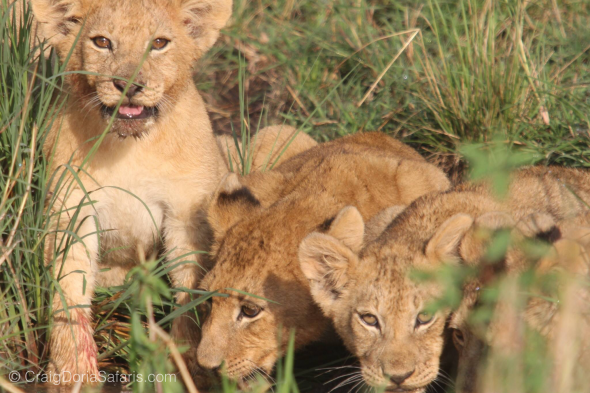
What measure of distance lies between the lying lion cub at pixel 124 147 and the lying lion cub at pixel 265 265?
0.36 metres

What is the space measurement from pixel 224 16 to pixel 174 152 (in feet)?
3.02

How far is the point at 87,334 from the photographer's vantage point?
484 centimetres

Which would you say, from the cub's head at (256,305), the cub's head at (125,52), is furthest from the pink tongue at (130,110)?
the cub's head at (256,305)

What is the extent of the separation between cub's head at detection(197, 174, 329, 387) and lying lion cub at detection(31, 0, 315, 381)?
21.6 inches

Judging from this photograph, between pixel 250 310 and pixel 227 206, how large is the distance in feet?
2.56

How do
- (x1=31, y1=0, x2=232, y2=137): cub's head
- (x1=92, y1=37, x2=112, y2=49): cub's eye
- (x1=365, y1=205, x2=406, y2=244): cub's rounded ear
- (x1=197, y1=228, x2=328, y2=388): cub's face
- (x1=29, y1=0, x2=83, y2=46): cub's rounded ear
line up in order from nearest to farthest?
(x1=197, y1=228, x2=328, y2=388): cub's face < (x1=31, y1=0, x2=232, y2=137): cub's head < (x1=92, y1=37, x2=112, y2=49): cub's eye < (x1=29, y1=0, x2=83, y2=46): cub's rounded ear < (x1=365, y1=205, x2=406, y2=244): cub's rounded ear

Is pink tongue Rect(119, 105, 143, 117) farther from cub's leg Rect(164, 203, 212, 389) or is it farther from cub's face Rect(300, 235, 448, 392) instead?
cub's face Rect(300, 235, 448, 392)

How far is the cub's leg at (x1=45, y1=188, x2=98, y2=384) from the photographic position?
4.73 m

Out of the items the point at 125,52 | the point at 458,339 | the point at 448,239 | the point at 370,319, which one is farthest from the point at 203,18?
the point at 458,339

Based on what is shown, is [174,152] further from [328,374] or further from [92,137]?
[328,374]

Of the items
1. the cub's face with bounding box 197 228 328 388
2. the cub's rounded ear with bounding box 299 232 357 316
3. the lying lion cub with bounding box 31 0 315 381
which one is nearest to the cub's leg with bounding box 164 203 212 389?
the lying lion cub with bounding box 31 0 315 381

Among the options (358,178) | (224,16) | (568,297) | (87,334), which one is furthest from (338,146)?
(568,297)

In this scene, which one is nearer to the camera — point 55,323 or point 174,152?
point 55,323

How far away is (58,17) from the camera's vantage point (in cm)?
489
